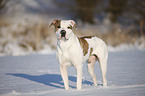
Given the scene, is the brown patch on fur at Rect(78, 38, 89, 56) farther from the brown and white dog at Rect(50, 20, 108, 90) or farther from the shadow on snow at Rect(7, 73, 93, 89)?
the shadow on snow at Rect(7, 73, 93, 89)

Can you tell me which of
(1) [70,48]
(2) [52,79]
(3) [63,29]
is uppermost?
(3) [63,29]

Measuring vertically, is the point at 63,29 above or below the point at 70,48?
above

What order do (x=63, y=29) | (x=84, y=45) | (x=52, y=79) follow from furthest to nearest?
(x=52, y=79)
(x=84, y=45)
(x=63, y=29)

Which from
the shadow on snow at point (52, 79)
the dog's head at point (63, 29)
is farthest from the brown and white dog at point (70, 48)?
the shadow on snow at point (52, 79)

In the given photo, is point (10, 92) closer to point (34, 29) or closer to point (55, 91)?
point (55, 91)

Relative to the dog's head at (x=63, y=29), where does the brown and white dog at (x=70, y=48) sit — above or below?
below

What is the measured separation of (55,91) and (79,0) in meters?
25.5

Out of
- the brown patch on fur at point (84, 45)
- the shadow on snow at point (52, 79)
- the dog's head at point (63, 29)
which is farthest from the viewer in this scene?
the shadow on snow at point (52, 79)

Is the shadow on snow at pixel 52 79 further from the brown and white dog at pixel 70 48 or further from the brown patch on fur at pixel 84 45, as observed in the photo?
the brown patch on fur at pixel 84 45

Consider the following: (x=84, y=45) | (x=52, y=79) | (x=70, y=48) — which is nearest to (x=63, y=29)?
(x=70, y=48)

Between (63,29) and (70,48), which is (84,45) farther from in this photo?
(63,29)

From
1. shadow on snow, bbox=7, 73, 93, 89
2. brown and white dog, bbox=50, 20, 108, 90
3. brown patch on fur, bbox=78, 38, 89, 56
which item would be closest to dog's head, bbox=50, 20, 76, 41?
brown and white dog, bbox=50, 20, 108, 90

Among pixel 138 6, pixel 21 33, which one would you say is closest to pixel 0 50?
pixel 21 33

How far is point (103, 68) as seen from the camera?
488 centimetres
